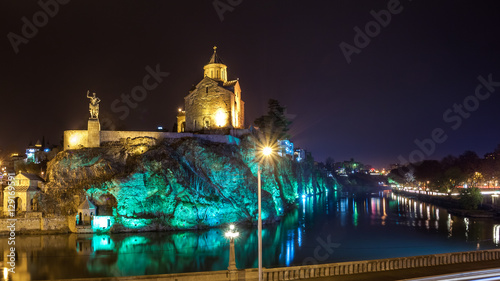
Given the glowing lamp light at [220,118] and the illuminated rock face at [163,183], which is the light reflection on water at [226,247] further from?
the glowing lamp light at [220,118]

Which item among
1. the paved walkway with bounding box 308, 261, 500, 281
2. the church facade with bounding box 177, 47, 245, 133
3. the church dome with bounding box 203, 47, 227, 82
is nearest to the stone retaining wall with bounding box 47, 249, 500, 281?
the paved walkway with bounding box 308, 261, 500, 281

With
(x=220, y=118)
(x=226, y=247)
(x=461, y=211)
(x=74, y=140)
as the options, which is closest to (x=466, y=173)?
(x=461, y=211)

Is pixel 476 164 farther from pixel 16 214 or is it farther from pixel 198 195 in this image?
pixel 16 214

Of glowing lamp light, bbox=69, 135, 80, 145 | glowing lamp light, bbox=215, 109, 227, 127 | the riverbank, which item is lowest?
the riverbank

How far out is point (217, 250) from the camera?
34594 millimetres

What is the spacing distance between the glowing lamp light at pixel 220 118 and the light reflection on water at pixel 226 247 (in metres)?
21.6

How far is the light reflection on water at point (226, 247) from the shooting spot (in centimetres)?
2847

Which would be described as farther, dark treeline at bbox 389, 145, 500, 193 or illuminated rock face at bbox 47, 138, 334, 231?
dark treeline at bbox 389, 145, 500, 193

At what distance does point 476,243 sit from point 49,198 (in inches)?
2053

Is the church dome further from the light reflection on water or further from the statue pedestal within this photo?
the light reflection on water

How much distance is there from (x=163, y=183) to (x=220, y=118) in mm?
20607

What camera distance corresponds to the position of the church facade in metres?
63.1

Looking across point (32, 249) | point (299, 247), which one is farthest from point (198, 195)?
point (32, 249)

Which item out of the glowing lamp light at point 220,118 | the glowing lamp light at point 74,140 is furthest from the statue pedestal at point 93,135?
the glowing lamp light at point 220,118
